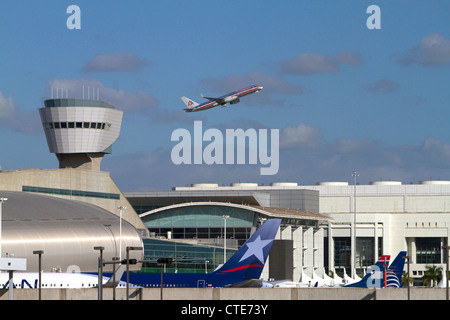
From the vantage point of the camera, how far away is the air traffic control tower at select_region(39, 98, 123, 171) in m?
190

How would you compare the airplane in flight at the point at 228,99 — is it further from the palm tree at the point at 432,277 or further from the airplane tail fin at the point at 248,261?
the palm tree at the point at 432,277

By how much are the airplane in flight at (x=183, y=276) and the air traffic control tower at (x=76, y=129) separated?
354 feet

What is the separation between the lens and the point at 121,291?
202ft

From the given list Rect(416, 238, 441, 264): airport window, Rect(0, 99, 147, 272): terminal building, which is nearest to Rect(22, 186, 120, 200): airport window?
Rect(0, 99, 147, 272): terminal building

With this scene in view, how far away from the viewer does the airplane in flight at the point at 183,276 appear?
66.2 meters

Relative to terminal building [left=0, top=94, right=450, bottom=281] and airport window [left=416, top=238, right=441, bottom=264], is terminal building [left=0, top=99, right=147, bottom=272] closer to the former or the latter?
terminal building [left=0, top=94, right=450, bottom=281]

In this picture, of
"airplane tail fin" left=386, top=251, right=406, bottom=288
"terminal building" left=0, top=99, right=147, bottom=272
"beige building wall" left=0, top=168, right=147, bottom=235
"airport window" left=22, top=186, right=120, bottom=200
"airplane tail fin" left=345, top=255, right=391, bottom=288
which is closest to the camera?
"airplane tail fin" left=345, top=255, right=391, bottom=288

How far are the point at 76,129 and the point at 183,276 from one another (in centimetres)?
11754

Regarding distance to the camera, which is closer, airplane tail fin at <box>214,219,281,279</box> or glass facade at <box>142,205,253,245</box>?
airplane tail fin at <box>214,219,281,279</box>

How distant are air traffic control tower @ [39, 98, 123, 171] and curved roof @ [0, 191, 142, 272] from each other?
2556 inches
